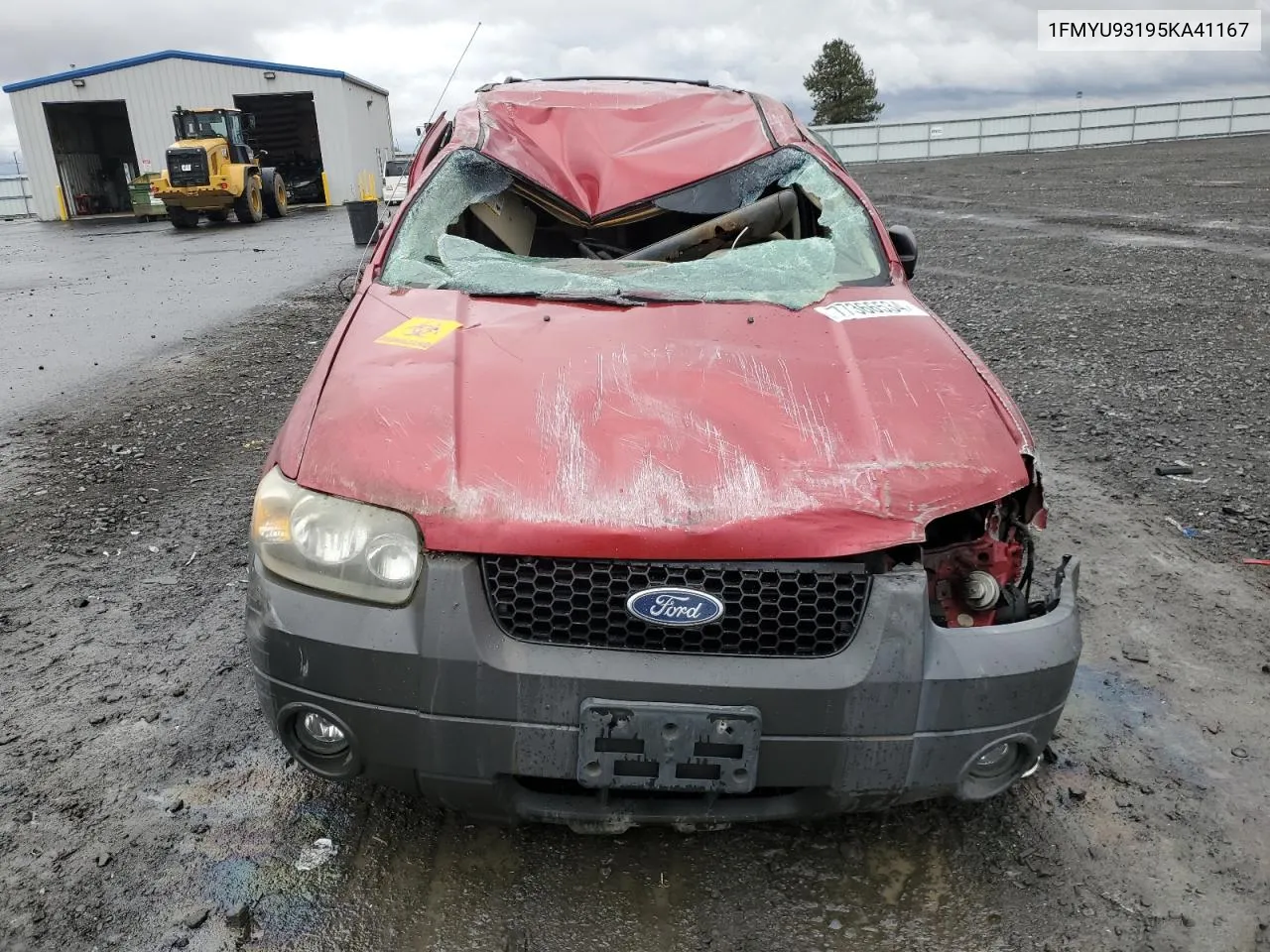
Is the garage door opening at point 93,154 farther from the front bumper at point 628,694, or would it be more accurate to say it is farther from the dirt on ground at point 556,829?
the front bumper at point 628,694

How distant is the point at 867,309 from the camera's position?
109 inches

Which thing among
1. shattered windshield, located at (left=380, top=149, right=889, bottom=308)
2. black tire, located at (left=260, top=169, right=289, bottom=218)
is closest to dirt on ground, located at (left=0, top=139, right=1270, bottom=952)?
shattered windshield, located at (left=380, top=149, right=889, bottom=308)

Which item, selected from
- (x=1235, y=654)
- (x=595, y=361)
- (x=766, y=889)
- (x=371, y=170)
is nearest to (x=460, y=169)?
(x=595, y=361)

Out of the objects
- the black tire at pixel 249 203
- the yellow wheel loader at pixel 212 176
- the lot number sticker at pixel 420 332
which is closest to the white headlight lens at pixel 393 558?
the lot number sticker at pixel 420 332

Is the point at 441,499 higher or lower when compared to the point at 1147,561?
higher

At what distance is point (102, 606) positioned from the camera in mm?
3309

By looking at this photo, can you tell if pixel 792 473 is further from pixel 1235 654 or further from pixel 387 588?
pixel 1235 654

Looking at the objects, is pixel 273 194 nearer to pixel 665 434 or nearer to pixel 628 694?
pixel 665 434

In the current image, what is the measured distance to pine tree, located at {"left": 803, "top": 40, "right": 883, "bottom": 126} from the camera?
190ft

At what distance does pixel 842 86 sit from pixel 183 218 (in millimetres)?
47478

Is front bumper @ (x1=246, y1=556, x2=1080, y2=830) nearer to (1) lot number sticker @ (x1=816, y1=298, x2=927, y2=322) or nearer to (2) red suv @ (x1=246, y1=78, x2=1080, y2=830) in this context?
(2) red suv @ (x1=246, y1=78, x2=1080, y2=830)

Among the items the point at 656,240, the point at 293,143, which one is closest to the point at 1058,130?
the point at 293,143

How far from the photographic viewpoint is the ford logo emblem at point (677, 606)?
1.79 meters

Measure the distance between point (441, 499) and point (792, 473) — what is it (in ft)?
2.39
